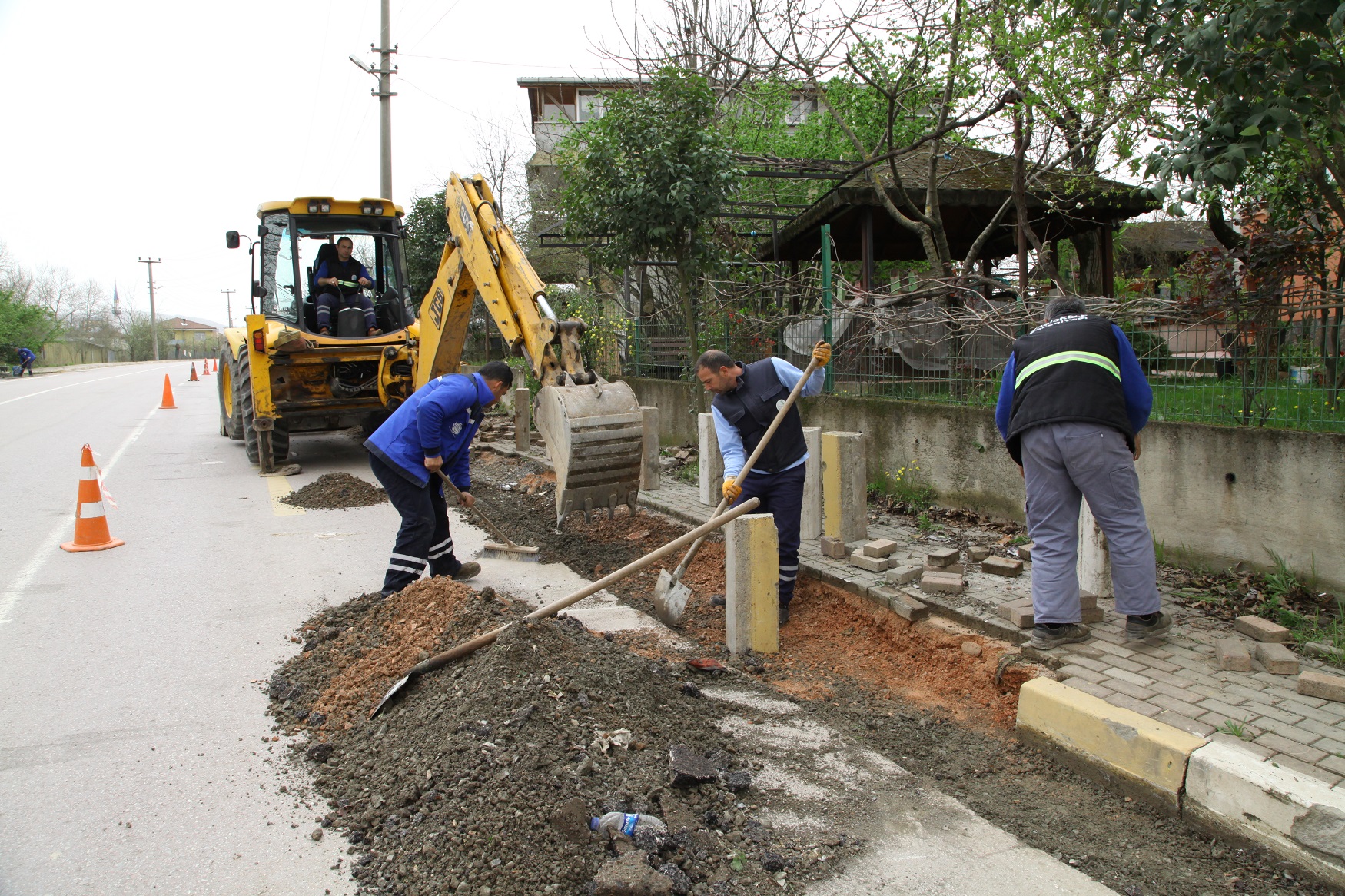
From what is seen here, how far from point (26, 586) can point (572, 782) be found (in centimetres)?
547

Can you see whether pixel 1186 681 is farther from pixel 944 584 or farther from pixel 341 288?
pixel 341 288

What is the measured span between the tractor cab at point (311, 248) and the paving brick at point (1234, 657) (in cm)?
997

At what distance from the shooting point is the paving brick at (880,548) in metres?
5.88

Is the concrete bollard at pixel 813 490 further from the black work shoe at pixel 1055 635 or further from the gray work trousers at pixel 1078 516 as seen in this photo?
the black work shoe at pixel 1055 635

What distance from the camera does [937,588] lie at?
5156 mm

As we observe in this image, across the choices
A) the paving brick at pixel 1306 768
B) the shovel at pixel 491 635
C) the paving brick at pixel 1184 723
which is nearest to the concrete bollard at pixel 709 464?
the shovel at pixel 491 635

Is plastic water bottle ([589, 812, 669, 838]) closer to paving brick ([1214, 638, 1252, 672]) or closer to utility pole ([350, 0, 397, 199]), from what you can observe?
paving brick ([1214, 638, 1252, 672])

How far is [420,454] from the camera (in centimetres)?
582

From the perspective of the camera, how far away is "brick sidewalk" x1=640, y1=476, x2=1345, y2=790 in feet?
10.6

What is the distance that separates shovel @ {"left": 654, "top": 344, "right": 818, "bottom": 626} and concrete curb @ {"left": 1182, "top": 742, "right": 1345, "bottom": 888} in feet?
8.49

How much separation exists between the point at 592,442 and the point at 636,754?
131 inches

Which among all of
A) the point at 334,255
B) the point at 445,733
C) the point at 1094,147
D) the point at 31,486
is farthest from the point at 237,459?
the point at 1094,147

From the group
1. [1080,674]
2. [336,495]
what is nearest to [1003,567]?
[1080,674]

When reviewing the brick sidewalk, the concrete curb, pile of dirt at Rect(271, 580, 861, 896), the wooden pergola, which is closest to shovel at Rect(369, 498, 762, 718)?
pile of dirt at Rect(271, 580, 861, 896)
